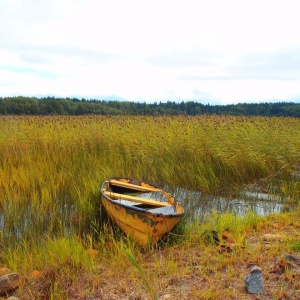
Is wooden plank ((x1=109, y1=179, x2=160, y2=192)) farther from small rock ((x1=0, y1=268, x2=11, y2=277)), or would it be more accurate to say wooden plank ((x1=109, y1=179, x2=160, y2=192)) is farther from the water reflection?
small rock ((x1=0, y1=268, x2=11, y2=277))

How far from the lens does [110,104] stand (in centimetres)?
6969

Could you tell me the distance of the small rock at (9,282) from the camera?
13.4ft

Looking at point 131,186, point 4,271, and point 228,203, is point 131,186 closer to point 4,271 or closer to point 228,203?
point 228,203

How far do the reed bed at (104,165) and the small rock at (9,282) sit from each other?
3.80ft

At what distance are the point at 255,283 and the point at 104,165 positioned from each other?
720 cm

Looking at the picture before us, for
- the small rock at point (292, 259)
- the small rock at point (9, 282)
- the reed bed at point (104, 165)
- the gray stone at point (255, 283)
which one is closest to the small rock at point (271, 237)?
the small rock at point (292, 259)

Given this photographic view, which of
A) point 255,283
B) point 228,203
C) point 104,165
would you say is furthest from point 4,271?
point 104,165

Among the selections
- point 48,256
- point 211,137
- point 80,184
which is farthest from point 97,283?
point 211,137

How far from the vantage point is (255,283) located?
3740 millimetres

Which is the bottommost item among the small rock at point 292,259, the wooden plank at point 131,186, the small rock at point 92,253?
the small rock at point 92,253

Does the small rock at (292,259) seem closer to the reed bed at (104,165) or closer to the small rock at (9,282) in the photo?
the reed bed at (104,165)

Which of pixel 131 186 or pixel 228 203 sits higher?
pixel 131 186

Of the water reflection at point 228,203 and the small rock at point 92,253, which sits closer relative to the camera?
the small rock at point 92,253

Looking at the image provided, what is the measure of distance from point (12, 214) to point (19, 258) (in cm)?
207
